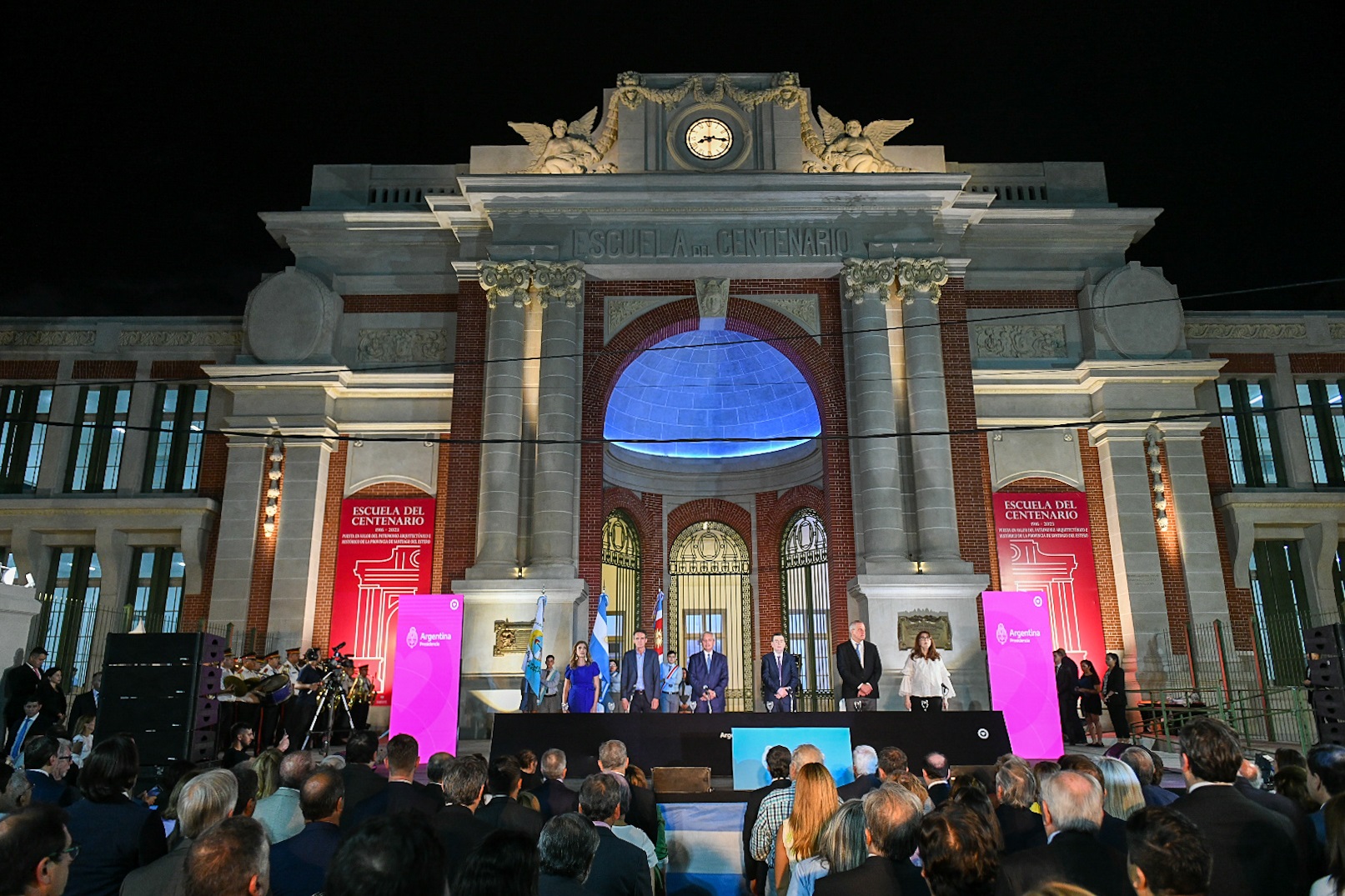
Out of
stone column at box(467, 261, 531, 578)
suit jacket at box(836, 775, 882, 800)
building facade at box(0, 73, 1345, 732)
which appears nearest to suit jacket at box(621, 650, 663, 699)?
building facade at box(0, 73, 1345, 732)

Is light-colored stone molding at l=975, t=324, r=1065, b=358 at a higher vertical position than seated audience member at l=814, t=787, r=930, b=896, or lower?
higher

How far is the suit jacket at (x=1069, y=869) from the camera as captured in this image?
4.26 metres

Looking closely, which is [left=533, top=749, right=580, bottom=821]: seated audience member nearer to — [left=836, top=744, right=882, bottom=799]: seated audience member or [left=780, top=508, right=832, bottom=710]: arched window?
[left=836, top=744, right=882, bottom=799]: seated audience member

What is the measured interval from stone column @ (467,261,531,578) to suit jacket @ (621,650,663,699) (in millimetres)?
3704

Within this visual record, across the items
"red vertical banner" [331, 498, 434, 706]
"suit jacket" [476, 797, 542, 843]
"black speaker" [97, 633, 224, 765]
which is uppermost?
"red vertical banner" [331, 498, 434, 706]

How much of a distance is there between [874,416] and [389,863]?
1686cm

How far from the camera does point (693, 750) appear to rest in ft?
38.5

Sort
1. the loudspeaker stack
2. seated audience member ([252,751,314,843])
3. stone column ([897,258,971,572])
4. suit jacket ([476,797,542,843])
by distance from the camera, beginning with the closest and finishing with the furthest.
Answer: suit jacket ([476,797,542,843]), seated audience member ([252,751,314,843]), the loudspeaker stack, stone column ([897,258,971,572])

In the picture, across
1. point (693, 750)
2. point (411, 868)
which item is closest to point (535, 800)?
point (411, 868)

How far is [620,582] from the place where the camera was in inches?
980

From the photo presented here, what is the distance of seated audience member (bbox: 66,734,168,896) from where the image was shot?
474cm

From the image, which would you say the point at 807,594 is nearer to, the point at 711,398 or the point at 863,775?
the point at 711,398

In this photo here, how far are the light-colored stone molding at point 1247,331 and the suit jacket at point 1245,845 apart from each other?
20849mm

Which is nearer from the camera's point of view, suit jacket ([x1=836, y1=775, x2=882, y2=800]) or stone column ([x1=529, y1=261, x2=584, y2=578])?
suit jacket ([x1=836, y1=775, x2=882, y2=800])
